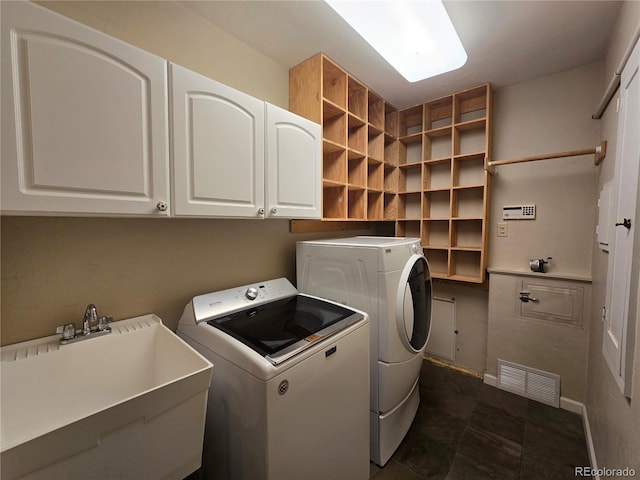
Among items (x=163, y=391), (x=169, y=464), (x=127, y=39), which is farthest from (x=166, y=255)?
(x=127, y=39)

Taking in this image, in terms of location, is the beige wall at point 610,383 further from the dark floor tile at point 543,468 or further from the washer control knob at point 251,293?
the washer control knob at point 251,293

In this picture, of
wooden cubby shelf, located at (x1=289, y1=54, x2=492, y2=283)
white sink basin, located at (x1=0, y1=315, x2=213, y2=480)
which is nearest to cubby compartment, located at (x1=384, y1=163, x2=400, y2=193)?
wooden cubby shelf, located at (x1=289, y1=54, x2=492, y2=283)

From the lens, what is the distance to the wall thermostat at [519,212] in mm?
2154

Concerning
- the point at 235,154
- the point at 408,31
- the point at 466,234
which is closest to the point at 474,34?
the point at 408,31

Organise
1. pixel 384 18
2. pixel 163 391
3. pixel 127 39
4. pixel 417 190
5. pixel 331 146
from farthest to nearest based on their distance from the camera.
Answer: pixel 417 190, pixel 331 146, pixel 384 18, pixel 127 39, pixel 163 391

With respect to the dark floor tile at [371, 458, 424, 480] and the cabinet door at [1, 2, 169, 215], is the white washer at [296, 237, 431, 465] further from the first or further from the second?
the cabinet door at [1, 2, 169, 215]

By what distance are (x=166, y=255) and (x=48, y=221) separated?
458mm

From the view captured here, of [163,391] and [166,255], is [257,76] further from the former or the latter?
[163,391]

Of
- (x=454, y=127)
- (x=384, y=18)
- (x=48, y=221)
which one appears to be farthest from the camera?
(x=454, y=127)

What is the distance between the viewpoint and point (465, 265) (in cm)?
248

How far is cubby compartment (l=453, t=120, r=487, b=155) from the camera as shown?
2.34m

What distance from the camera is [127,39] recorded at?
1.21 meters

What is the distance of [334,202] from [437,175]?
1.23 meters

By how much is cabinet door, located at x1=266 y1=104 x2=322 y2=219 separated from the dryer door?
0.71m
